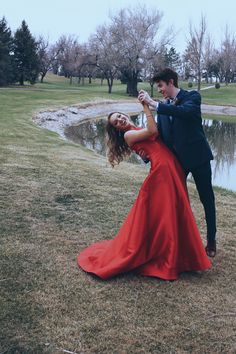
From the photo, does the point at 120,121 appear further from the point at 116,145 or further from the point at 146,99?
the point at 146,99

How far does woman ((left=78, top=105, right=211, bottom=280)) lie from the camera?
464 centimetres

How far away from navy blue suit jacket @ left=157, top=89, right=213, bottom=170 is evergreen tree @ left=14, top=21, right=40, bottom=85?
45.7 m

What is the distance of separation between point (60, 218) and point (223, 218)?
2478 millimetres

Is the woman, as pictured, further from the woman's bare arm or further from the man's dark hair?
the man's dark hair

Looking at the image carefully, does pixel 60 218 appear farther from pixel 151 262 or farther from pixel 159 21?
pixel 159 21

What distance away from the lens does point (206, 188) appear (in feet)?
16.6

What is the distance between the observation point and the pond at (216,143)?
1320 cm

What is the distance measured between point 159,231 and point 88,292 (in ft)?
3.03

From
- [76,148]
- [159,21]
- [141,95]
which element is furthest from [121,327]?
[159,21]

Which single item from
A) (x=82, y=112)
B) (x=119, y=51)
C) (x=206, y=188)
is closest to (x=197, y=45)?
(x=119, y=51)

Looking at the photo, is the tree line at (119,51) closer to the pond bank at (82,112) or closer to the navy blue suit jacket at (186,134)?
the pond bank at (82,112)

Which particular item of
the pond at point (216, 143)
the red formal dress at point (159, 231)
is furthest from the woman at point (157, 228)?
the pond at point (216, 143)

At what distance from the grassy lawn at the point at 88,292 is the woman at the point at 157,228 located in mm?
155

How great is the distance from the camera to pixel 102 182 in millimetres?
8984
